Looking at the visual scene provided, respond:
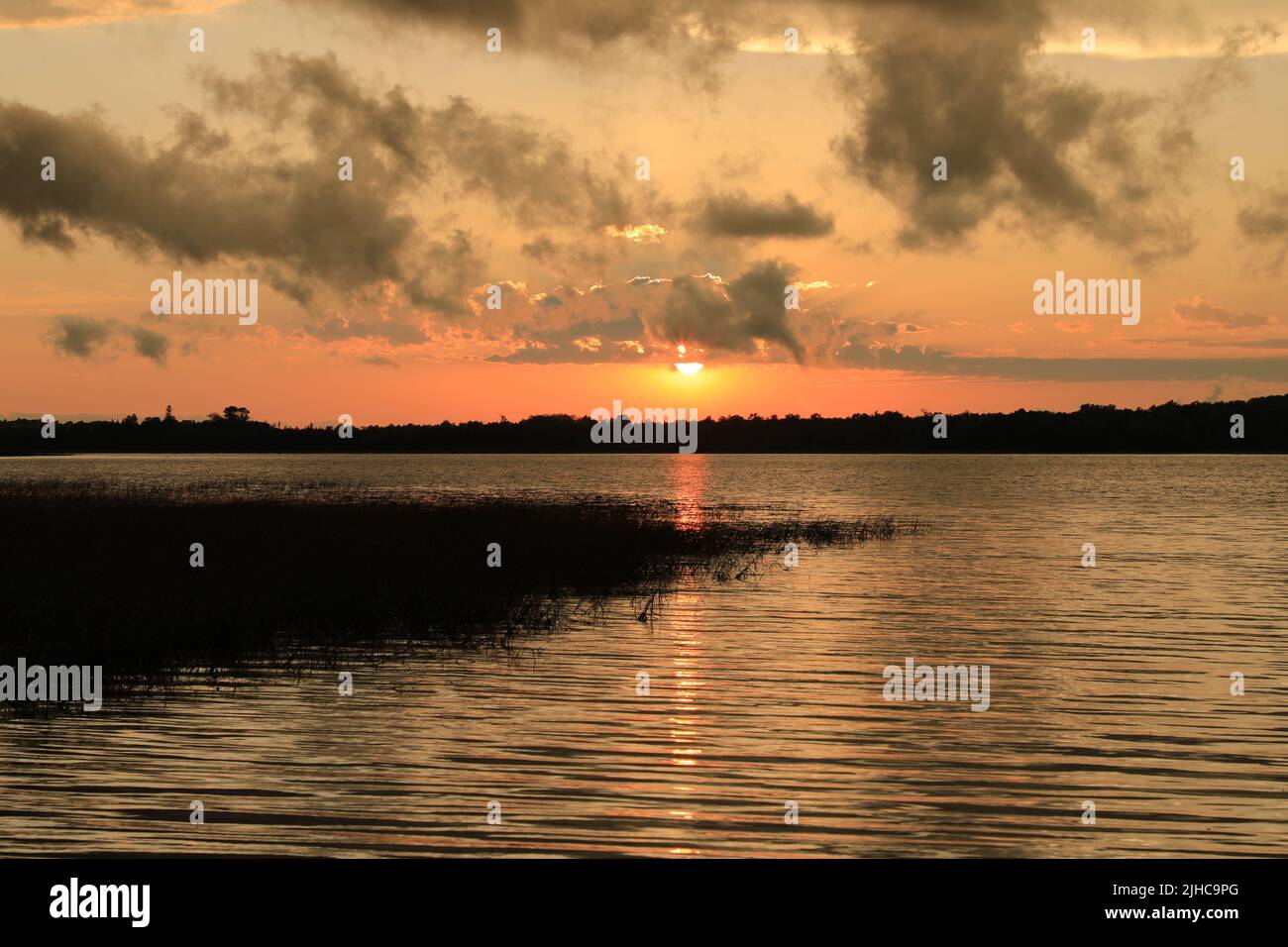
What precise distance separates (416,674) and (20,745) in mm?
7684

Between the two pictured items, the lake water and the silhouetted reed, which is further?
the silhouetted reed

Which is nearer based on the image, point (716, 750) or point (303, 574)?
point (716, 750)

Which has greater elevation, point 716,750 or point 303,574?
point 303,574

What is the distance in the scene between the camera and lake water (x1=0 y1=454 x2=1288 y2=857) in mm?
13828

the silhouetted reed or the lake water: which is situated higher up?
the silhouetted reed

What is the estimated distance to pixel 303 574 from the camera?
34.5 metres

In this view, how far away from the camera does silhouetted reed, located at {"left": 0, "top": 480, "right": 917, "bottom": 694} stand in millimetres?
25078

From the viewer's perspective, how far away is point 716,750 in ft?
59.0

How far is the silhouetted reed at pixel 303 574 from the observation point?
2508cm

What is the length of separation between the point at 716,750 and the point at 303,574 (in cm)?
1966

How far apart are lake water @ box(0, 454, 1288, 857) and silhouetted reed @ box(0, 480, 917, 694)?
2562 millimetres

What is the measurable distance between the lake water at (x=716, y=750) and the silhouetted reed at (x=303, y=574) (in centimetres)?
256
